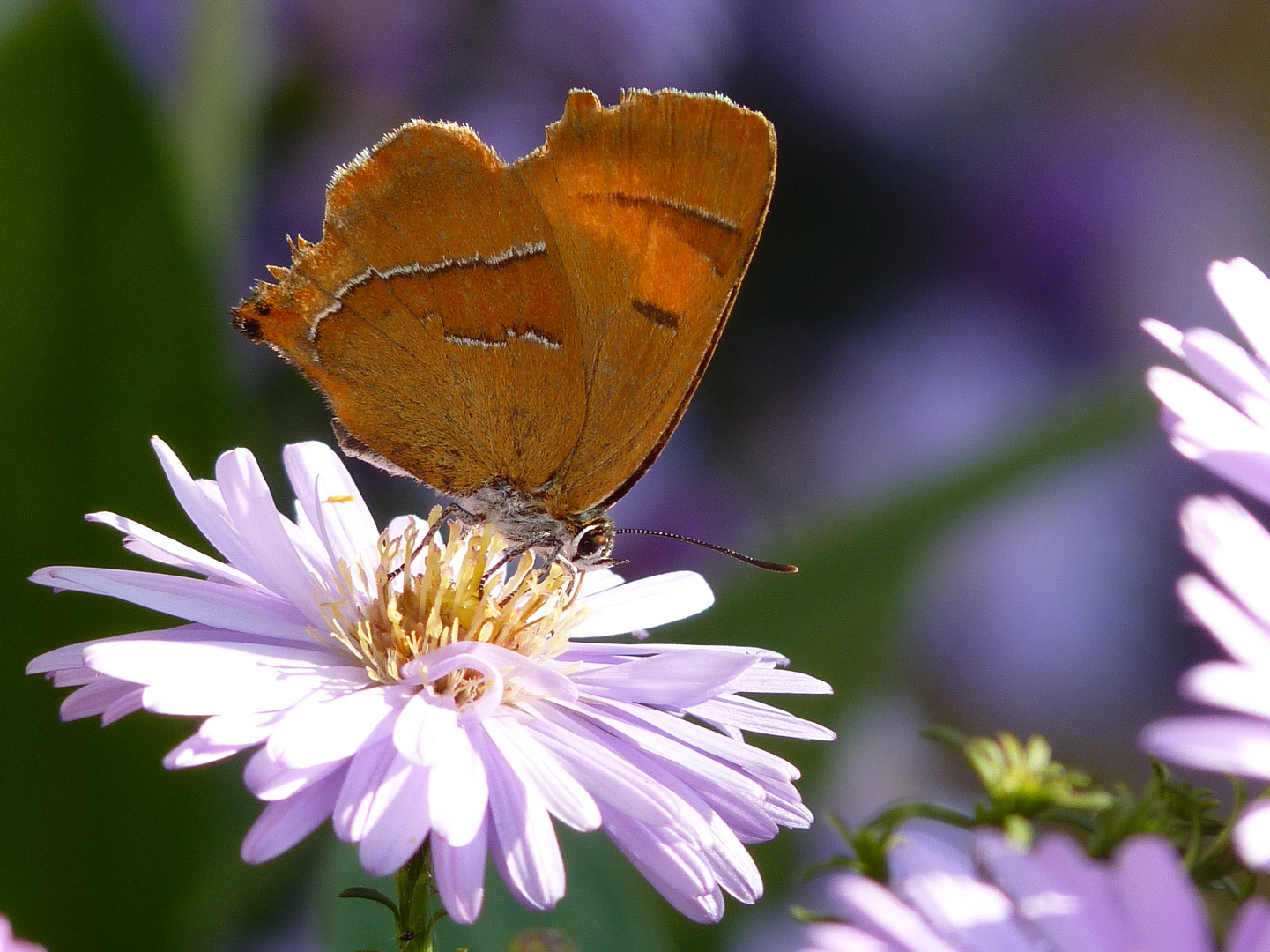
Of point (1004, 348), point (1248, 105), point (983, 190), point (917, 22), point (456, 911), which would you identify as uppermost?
point (1248, 105)

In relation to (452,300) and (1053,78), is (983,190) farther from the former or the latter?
(452,300)

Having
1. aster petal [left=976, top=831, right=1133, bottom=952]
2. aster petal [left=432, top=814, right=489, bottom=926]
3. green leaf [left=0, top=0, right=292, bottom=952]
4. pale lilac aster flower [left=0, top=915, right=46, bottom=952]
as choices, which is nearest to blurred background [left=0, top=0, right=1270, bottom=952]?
green leaf [left=0, top=0, right=292, bottom=952]

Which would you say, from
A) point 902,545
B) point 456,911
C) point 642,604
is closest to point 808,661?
point 902,545

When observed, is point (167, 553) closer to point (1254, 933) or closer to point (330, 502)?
point (330, 502)

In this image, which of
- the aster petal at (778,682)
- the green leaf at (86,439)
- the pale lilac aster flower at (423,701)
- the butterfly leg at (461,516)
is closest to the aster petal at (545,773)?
the pale lilac aster flower at (423,701)

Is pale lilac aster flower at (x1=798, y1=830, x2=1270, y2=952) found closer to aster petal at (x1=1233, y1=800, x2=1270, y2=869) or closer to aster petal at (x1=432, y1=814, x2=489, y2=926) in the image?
aster petal at (x1=1233, y1=800, x2=1270, y2=869)

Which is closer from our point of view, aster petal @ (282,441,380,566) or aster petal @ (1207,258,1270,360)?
aster petal @ (1207,258,1270,360)

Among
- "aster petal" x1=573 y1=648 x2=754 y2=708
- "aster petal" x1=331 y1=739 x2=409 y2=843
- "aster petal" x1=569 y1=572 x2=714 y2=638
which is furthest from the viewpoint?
"aster petal" x1=569 y1=572 x2=714 y2=638
